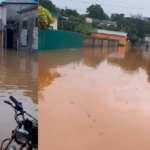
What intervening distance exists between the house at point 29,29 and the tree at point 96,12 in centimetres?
1960

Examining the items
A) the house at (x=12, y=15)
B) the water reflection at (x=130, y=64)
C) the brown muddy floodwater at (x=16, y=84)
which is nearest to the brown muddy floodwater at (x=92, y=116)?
the brown muddy floodwater at (x=16, y=84)

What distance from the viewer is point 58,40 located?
42.3ft

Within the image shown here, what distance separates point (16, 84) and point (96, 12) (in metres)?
18.2

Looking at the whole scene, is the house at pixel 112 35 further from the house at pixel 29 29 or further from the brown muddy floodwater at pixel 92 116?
the house at pixel 29 29

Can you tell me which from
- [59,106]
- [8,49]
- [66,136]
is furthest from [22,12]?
[59,106]

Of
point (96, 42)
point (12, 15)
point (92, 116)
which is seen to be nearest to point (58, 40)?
point (96, 42)

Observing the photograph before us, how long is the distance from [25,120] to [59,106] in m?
1.93

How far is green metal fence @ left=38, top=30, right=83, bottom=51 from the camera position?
10602mm

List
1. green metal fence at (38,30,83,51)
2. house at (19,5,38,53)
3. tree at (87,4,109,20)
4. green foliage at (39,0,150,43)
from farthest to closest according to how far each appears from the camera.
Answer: tree at (87,4,109,20), green foliage at (39,0,150,43), green metal fence at (38,30,83,51), house at (19,5,38,53)

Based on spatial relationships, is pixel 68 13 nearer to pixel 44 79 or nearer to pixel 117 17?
pixel 117 17

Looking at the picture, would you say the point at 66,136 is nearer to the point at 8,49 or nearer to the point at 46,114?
the point at 46,114

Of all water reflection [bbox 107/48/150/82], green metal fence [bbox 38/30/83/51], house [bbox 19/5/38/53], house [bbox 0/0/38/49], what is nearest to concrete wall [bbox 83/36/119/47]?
green metal fence [bbox 38/30/83/51]

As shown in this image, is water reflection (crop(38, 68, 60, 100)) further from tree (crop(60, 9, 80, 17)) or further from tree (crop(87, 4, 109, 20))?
tree (crop(87, 4, 109, 20))

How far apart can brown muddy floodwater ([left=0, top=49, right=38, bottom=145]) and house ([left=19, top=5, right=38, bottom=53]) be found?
0.06 meters
